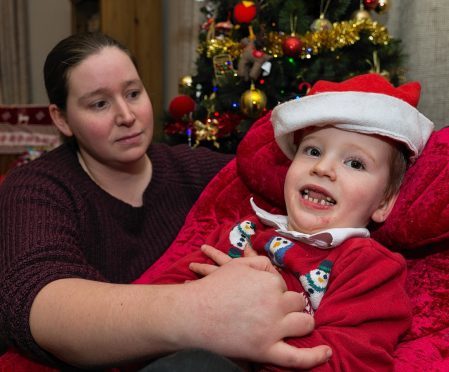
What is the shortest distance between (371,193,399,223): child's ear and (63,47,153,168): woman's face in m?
0.68

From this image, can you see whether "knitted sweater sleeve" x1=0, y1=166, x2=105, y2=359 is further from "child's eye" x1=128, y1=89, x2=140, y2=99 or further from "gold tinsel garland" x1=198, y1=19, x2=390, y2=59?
"gold tinsel garland" x1=198, y1=19, x2=390, y2=59

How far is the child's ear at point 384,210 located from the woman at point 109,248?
0.29m

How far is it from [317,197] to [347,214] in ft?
0.23

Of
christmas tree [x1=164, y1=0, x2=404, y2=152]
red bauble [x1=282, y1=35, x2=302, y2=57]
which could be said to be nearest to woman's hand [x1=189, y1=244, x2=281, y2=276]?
christmas tree [x1=164, y1=0, x2=404, y2=152]

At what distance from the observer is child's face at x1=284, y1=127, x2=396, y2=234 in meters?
1.04

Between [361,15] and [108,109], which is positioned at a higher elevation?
[361,15]

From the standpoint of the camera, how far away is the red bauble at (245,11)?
7.26ft

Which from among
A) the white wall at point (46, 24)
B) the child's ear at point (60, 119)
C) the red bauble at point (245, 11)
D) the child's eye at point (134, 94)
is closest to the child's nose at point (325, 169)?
the child's eye at point (134, 94)

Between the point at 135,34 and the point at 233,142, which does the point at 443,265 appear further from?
the point at 135,34

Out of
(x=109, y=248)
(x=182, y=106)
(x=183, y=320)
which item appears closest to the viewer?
(x=183, y=320)

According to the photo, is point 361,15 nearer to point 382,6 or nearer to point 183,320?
point 382,6

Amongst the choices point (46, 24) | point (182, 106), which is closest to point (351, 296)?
point (182, 106)

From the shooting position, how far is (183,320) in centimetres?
81

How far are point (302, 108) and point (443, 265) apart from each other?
1.42 feet
